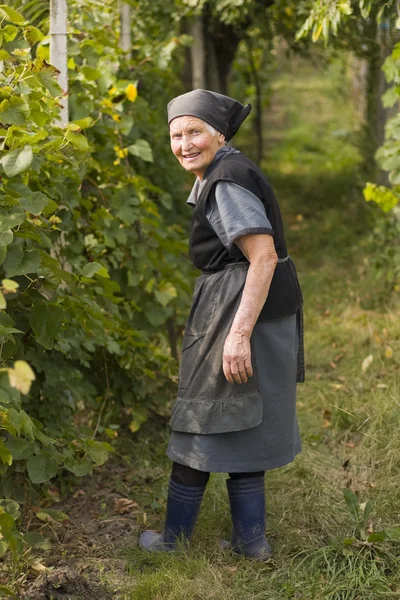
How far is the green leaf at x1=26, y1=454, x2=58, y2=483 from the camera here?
2.62 meters

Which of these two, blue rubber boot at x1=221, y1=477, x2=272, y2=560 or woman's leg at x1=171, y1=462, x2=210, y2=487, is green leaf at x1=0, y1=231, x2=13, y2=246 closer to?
woman's leg at x1=171, y1=462, x2=210, y2=487

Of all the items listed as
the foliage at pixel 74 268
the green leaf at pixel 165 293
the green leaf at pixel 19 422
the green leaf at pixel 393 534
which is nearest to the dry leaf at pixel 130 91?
the foliage at pixel 74 268

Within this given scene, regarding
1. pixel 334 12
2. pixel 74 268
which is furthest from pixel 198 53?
pixel 74 268

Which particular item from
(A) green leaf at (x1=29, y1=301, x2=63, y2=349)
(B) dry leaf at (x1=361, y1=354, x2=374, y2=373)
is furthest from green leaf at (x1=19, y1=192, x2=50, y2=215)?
(B) dry leaf at (x1=361, y1=354, x2=374, y2=373)

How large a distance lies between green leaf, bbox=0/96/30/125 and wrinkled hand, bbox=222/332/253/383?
0.92 m

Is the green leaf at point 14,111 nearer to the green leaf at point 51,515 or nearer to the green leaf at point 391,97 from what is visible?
the green leaf at point 51,515

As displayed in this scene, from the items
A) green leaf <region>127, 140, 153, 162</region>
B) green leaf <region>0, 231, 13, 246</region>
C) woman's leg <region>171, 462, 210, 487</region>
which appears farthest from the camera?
green leaf <region>127, 140, 153, 162</region>

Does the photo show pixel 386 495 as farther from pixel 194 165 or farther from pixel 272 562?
pixel 194 165

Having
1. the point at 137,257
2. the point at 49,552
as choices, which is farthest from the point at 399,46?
the point at 49,552

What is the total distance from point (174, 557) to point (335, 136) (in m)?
12.2

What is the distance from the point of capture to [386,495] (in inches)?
124

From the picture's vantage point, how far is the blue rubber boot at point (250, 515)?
9.43ft

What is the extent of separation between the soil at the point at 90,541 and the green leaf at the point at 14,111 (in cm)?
142

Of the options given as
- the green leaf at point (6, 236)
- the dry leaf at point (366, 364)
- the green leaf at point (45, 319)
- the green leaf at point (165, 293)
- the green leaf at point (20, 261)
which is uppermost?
the green leaf at point (6, 236)
